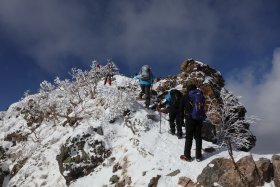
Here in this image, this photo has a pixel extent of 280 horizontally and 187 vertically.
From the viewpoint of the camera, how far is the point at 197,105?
505 inches

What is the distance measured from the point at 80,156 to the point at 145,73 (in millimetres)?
6222

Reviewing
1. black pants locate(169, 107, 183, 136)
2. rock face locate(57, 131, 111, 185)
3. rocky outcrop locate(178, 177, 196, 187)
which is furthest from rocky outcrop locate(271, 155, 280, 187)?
rock face locate(57, 131, 111, 185)

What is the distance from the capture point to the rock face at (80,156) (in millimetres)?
15664

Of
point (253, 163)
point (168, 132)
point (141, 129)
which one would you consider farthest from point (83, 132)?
point (253, 163)

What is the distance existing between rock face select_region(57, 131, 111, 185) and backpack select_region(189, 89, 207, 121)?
5254 mm

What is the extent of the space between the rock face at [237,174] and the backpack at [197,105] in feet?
5.66

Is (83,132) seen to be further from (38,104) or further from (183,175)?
(38,104)

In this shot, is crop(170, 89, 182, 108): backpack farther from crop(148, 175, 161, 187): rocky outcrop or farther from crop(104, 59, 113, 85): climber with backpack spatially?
crop(104, 59, 113, 85): climber with backpack

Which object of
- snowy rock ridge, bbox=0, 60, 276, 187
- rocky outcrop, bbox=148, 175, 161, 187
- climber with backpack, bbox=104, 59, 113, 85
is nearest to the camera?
rocky outcrop, bbox=148, 175, 161, 187

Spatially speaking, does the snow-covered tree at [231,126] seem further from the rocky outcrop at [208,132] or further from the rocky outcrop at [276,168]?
the rocky outcrop at [276,168]

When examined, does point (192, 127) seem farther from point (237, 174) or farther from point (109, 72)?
point (109, 72)

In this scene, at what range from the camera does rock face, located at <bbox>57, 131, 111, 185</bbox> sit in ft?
51.4

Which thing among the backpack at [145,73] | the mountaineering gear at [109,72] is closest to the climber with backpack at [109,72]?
the mountaineering gear at [109,72]

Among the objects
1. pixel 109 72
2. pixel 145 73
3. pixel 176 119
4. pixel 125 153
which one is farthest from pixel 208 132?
pixel 109 72
